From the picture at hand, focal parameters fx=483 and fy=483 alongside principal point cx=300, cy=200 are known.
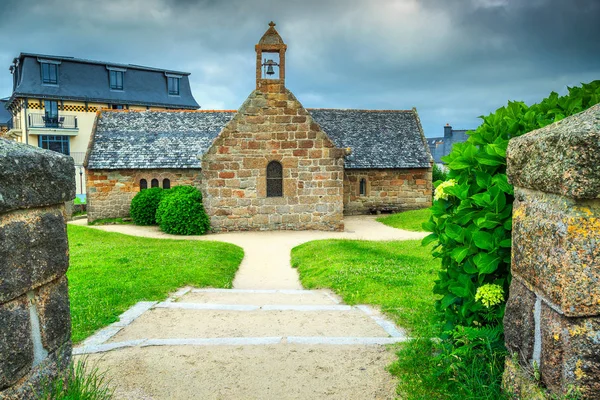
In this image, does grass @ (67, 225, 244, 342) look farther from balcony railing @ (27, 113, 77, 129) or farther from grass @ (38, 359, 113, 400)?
balcony railing @ (27, 113, 77, 129)

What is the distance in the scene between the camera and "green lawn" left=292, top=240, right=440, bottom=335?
7.14 m

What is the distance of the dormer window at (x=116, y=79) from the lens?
147 feet

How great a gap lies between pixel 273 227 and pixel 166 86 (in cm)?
3467

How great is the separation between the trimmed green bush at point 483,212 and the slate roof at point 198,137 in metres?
19.7

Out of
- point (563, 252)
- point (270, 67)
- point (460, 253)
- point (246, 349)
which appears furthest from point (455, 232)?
point (270, 67)

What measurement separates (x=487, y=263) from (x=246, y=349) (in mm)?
2904

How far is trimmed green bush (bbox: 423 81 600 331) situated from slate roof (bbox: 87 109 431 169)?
19.7m

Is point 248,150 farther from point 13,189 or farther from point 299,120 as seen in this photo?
point 13,189

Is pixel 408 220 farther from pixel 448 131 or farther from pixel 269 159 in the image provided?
pixel 448 131

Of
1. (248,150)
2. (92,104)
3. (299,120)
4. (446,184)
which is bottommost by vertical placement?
(446,184)

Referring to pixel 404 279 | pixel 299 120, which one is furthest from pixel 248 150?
pixel 404 279

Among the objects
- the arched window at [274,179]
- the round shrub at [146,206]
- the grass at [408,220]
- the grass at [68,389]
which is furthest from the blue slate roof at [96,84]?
the grass at [68,389]

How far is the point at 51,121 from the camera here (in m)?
41.2

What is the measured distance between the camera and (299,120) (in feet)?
58.6
